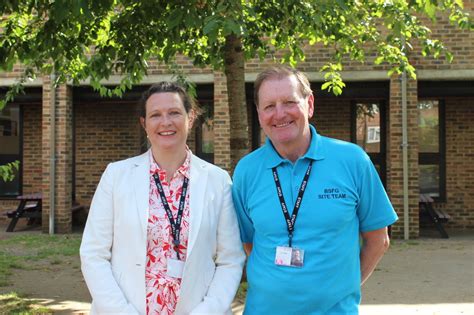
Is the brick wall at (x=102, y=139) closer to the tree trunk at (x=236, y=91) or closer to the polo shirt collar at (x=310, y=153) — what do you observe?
the tree trunk at (x=236, y=91)

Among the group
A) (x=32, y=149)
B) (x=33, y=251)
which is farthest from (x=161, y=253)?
(x=32, y=149)

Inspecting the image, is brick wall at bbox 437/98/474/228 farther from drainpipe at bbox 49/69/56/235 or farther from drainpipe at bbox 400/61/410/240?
drainpipe at bbox 49/69/56/235

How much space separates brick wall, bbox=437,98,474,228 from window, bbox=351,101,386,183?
1.34 m

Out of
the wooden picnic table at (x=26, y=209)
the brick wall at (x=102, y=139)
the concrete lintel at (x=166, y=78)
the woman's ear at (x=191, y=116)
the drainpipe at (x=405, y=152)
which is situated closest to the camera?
the woman's ear at (x=191, y=116)

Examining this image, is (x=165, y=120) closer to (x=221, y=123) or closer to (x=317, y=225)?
(x=317, y=225)

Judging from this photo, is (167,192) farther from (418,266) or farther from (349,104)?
(349,104)

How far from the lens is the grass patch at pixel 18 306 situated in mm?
5254

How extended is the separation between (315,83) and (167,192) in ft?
26.6

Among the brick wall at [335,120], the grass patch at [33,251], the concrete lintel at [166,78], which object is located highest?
the concrete lintel at [166,78]

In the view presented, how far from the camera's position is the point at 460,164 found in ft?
36.4

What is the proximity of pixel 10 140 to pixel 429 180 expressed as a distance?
946 centimetres

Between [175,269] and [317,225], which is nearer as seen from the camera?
[317,225]

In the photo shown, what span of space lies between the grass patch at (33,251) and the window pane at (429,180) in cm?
716

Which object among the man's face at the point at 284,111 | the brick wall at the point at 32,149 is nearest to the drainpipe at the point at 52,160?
the brick wall at the point at 32,149
